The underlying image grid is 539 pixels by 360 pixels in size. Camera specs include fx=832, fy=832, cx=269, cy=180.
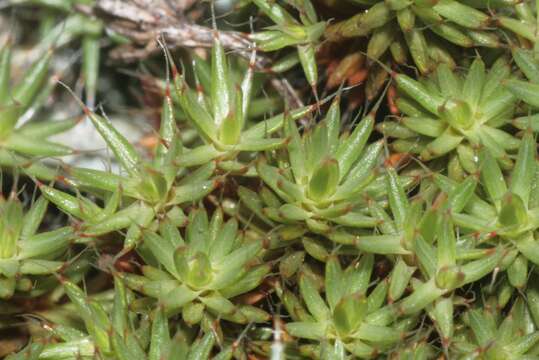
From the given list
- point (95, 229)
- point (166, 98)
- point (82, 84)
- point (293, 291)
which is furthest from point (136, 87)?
point (293, 291)

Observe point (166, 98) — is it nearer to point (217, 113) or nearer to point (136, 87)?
point (217, 113)

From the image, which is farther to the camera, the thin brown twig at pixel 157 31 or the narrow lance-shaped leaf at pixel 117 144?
the thin brown twig at pixel 157 31

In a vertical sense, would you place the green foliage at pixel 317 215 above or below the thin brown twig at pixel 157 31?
below

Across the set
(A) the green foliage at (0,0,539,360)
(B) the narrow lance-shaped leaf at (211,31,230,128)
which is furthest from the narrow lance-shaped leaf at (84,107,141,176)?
(B) the narrow lance-shaped leaf at (211,31,230,128)

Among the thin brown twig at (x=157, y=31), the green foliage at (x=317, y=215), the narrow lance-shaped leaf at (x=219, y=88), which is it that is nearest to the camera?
the green foliage at (x=317, y=215)

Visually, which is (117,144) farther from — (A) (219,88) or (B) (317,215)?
(B) (317,215)

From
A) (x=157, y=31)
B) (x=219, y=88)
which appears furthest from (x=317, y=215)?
(x=157, y=31)

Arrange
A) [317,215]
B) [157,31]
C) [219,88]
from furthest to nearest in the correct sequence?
[157,31], [219,88], [317,215]

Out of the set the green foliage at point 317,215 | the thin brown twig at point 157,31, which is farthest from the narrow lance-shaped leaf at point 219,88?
the thin brown twig at point 157,31

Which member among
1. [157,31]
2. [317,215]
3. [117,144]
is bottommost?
[317,215]

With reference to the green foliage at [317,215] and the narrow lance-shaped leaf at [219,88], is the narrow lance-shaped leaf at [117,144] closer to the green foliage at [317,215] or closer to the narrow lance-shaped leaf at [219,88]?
the green foliage at [317,215]

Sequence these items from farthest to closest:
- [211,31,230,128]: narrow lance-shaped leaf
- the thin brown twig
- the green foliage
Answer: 1. the thin brown twig
2. [211,31,230,128]: narrow lance-shaped leaf
3. the green foliage

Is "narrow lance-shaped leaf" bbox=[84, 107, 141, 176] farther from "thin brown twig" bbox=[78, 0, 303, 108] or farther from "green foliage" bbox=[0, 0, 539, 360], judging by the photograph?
"thin brown twig" bbox=[78, 0, 303, 108]

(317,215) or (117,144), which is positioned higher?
(117,144)
